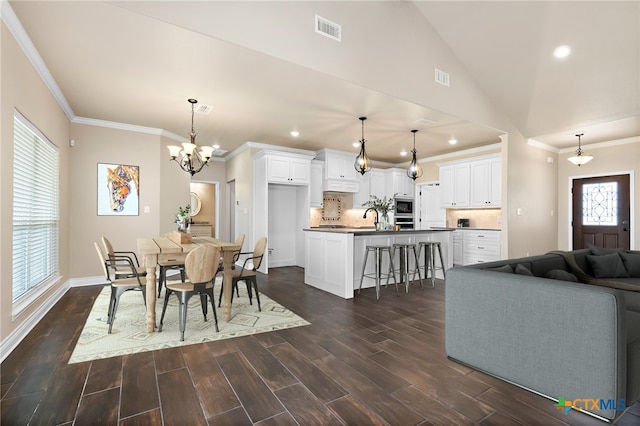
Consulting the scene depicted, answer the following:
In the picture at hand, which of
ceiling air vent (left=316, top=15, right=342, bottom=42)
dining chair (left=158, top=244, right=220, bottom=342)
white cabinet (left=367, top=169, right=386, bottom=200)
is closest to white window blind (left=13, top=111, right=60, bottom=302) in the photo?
dining chair (left=158, top=244, right=220, bottom=342)

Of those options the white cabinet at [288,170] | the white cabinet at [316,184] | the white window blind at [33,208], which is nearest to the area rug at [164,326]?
the white window blind at [33,208]

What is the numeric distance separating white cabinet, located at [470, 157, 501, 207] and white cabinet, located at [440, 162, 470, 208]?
0.48 ft

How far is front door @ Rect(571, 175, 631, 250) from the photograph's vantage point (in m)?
6.09

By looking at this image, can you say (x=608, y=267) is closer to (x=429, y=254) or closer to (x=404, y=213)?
(x=429, y=254)

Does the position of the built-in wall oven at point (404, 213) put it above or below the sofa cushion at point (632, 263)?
above

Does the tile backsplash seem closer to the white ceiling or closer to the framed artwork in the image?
the white ceiling

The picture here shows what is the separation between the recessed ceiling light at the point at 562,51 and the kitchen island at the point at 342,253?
2999 mm

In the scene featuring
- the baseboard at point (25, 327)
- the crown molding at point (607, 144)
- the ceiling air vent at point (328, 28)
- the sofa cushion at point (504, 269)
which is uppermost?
the ceiling air vent at point (328, 28)

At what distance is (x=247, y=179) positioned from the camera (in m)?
6.77

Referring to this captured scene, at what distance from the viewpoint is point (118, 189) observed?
5273 mm

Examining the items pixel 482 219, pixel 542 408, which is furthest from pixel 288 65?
pixel 482 219

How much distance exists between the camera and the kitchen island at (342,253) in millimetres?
4383

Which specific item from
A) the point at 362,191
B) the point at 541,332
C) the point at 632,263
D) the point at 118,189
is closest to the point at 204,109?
the point at 118,189

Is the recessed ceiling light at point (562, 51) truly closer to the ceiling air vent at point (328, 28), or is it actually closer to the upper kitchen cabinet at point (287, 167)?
the ceiling air vent at point (328, 28)
